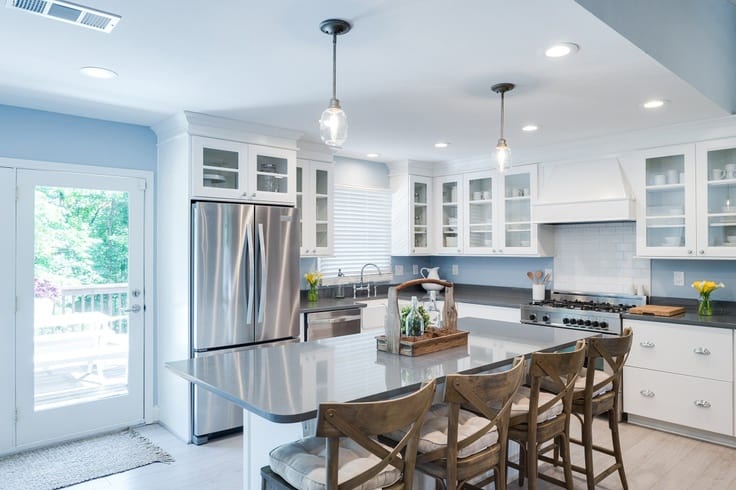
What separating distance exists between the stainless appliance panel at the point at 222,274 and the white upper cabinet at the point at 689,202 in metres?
3.28

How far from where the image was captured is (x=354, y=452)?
1819mm

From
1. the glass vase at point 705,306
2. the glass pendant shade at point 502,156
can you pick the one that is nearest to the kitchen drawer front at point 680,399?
the glass vase at point 705,306

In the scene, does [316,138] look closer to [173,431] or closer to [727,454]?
[173,431]

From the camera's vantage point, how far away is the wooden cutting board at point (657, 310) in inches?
153

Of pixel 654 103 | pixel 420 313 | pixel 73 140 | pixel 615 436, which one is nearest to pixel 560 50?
pixel 654 103

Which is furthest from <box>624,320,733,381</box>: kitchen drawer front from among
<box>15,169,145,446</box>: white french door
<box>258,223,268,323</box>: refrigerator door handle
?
<box>15,169,145,446</box>: white french door

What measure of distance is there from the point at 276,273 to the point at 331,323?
754 mm

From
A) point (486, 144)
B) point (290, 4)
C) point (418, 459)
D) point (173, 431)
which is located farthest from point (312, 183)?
point (418, 459)

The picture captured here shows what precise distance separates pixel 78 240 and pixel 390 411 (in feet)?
10.8

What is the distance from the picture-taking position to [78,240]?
385cm

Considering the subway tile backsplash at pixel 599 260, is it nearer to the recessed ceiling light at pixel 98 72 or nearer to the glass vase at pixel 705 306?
the glass vase at pixel 705 306

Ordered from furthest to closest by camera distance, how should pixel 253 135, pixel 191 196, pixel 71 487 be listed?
pixel 253 135
pixel 191 196
pixel 71 487

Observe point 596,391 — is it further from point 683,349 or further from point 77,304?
point 77,304

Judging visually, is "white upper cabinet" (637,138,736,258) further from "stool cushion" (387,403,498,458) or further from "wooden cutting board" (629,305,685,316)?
"stool cushion" (387,403,498,458)
